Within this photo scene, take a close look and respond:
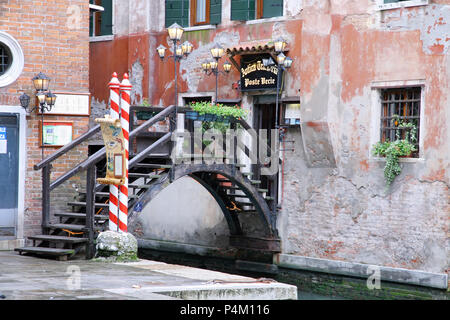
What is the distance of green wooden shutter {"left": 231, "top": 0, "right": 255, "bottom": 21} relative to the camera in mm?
17781

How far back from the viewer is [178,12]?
1919cm

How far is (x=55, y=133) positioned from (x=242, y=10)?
221 inches

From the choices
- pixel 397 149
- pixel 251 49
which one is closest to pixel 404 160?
pixel 397 149

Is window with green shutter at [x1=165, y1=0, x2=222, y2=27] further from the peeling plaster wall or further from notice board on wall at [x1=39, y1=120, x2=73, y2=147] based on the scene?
notice board on wall at [x1=39, y1=120, x2=73, y2=147]

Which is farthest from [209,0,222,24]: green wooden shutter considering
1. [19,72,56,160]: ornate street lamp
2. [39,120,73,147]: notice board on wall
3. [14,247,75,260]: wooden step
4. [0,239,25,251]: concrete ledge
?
[14,247,75,260]: wooden step

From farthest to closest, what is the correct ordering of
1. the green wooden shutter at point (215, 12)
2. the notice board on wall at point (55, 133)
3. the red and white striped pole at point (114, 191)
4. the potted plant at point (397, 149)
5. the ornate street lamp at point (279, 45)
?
the green wooden shutter at point (215, 12), the ornate street lamp at point (279, 45), the potted plant at point (397, 149), the notice board on wall at point (55, 133), the red and white striped pole at point (114, 191)

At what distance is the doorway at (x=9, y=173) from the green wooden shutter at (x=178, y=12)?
21.0ft

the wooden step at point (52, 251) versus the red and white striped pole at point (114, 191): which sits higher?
the red and white striped pole at point (114, 191)

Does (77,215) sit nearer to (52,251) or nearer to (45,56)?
(52,251)

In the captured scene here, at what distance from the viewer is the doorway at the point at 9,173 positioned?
44.9ft

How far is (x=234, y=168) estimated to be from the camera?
52.2 ft

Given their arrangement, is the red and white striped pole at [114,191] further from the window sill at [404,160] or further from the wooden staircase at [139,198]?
the window sill at [404,160]

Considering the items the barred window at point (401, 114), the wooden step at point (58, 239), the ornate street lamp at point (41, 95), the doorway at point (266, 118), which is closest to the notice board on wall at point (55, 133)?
the ornate street lamp at point (41, 95)

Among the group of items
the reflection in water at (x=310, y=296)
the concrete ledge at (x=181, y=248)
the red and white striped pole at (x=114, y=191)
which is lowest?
the reflection in water at (x=310, y=296)
